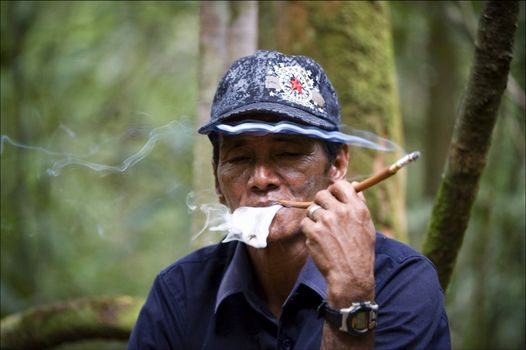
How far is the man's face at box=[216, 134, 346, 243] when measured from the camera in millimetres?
2545

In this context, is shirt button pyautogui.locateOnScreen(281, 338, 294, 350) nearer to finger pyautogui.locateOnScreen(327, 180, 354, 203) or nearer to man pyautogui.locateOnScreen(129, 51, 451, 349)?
man pyautogui.locateOnScreen(129, 51, 451, 349)

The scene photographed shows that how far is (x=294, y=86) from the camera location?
2582mm

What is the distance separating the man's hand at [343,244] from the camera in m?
2.13

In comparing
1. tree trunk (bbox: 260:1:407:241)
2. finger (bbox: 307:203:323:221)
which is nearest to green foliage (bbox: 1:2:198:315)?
tree trunk (bbox: 260:1:407:241)

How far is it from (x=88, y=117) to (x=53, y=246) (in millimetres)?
1690

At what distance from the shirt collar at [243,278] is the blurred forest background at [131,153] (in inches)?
104

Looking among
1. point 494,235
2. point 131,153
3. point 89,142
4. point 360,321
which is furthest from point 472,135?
point 89,142

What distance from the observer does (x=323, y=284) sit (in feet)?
8.25

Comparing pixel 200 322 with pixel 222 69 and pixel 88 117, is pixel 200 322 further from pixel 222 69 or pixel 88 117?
pixel 88 117

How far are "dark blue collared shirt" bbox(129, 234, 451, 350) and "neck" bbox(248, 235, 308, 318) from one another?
0.14ft

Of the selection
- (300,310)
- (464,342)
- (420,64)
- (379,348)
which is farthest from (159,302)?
(420,64)

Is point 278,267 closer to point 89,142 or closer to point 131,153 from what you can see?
point 131,153

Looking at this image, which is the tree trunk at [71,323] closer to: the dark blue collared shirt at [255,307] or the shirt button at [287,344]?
the dark blue collared shirt at [255,307]

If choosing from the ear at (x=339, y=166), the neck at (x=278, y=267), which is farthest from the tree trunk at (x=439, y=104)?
the neck at (x=278, y=267)
